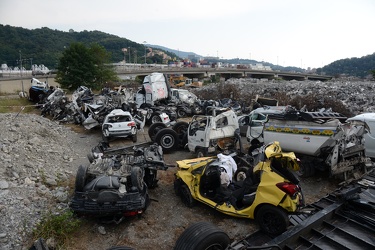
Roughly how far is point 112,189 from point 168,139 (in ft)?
17.4

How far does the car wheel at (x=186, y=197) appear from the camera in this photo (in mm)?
6483

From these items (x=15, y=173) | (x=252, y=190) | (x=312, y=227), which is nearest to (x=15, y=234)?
(x=15, y=173)

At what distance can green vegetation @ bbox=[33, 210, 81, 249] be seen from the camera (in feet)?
17.3

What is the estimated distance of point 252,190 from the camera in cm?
573

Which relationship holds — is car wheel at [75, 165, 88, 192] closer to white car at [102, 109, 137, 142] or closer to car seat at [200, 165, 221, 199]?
car seat at [200, 165, 221, 199]

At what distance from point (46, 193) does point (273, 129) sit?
6.74 meters

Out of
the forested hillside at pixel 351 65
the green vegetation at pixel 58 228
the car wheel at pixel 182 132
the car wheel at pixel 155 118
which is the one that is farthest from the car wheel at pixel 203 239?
the forested hillside at pixel 351 65

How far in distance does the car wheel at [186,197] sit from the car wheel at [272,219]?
1706 mm

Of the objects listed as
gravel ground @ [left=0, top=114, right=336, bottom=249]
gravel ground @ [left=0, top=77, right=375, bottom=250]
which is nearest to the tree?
gravel ground @ [left=0, top=77, right=375, bottom=250]

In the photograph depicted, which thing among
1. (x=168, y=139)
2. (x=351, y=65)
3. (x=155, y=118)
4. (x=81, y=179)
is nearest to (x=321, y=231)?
(x=81, y=179)

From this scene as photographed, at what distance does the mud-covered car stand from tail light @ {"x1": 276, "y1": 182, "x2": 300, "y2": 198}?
271cm

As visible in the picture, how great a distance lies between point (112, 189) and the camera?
5.68 m

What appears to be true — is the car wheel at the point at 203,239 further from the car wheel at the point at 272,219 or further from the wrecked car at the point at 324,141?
the wrecked car at the point at 324,141

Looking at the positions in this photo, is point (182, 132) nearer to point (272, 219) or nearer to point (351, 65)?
point (272, 219)
